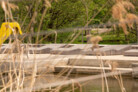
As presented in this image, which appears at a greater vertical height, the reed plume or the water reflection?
the reed plume

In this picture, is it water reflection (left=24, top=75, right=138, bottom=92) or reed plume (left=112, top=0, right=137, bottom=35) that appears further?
water reflection (left=24, top=75, right=138, bottom=92)

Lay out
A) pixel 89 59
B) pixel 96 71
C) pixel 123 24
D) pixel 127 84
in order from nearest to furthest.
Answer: pixel 123 24
pixel 127 84
pixel 96 71
pixel 89 59

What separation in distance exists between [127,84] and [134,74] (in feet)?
1.93

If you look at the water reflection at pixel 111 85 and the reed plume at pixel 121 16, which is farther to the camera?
the water reflection at pixel 111 85

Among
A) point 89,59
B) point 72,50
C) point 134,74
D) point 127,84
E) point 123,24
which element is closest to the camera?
point 123,24

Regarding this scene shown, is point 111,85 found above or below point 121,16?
below

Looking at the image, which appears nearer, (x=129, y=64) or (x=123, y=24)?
(x=123, y=24)

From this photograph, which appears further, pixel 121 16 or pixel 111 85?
pixel 111 85

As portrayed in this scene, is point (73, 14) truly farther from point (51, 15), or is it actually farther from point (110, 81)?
point (110, 81)

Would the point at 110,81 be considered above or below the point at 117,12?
below

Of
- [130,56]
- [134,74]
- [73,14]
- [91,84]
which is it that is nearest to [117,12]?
[91,84]

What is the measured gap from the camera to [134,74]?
638 centimetres

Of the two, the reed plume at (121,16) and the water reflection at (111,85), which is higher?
the reed plume at (121,16)

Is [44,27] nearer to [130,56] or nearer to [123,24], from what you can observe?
[130,56]
